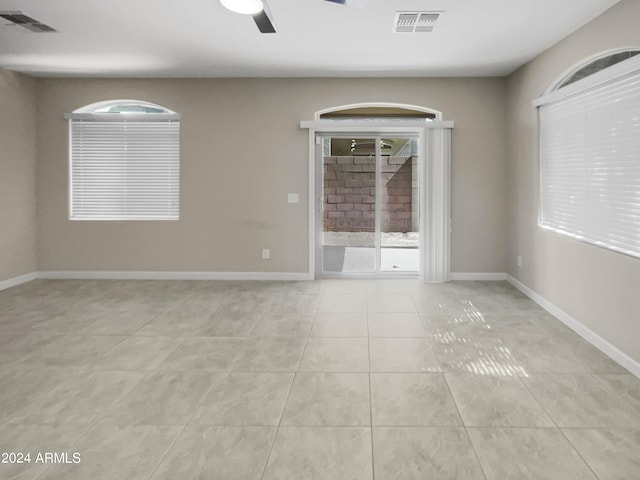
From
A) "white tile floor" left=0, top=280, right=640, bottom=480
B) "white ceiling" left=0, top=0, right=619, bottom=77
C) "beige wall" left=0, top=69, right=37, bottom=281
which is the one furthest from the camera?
"beige wall" left=0, top=69, right=37, bottom=281

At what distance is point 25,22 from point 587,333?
5303 millimetres

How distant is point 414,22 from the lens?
3.74 m

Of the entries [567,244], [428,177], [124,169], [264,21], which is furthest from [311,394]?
[124,169]

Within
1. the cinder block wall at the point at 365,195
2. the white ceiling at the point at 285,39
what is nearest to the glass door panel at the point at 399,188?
the cinder block wall at the point at 365,195

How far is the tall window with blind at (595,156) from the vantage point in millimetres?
3008

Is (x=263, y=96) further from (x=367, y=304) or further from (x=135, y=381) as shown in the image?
(x=135, y=381)

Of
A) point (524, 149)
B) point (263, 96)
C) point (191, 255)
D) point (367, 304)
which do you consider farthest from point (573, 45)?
point (191, 255)

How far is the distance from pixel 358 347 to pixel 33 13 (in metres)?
3.71

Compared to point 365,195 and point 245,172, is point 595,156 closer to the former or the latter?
point 365,195

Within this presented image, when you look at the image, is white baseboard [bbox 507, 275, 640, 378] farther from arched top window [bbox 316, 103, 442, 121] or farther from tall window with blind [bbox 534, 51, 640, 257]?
arched top window [bbox 316, 103, 442, 121]

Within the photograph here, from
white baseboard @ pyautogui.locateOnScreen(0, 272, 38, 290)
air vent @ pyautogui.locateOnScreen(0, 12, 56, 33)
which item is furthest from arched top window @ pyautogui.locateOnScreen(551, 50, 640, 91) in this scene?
white baseboard @ pyautogui.locateOnScreen(0, 272, 38, 290)

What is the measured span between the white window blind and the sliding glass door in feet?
6.43

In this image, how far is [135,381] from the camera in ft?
9.00

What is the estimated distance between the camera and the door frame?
220 inches
